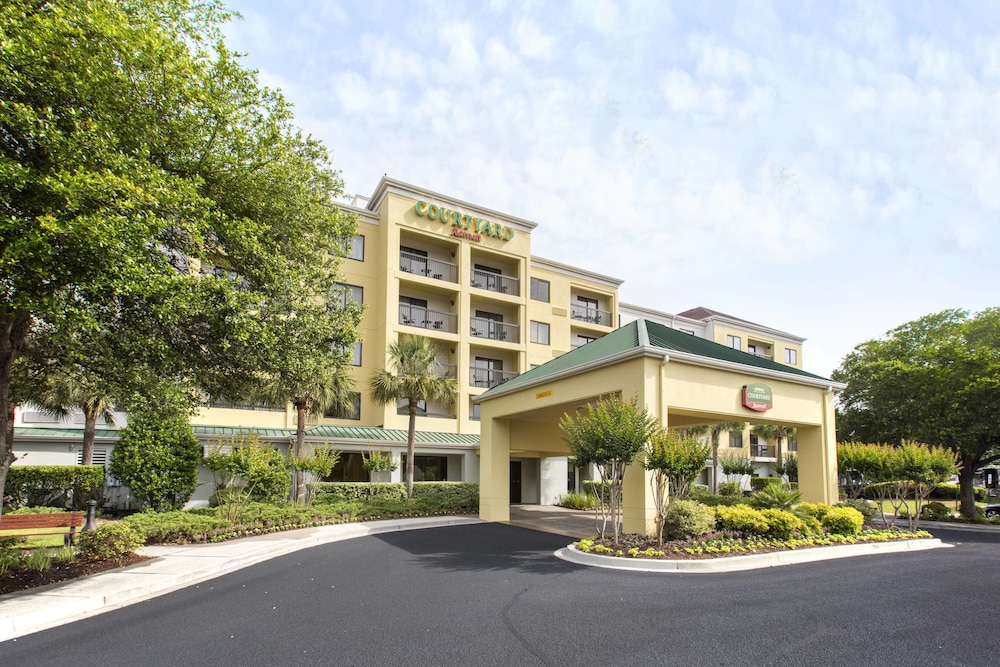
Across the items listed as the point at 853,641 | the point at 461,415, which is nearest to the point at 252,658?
the point at 853,641

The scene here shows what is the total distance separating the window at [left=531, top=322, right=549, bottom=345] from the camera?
37.9 meters

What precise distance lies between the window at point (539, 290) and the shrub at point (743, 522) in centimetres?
2503

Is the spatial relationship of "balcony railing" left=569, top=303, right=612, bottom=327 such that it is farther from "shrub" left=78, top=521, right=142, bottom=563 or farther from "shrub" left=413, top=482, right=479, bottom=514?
"shrub" left=78, top=521, right=142, bottom=563

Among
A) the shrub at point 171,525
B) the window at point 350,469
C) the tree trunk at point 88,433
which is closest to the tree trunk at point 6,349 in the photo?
the shrub at point 171,525

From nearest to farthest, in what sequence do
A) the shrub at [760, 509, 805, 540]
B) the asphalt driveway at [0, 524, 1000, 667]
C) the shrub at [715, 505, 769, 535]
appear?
the asphalt driveway at [0, 524, 1000, 667], the shrub at [715, 505, 769, 535], the shrub at [760, 509, 805, 540]

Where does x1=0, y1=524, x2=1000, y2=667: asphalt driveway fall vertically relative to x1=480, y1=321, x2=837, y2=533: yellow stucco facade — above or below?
below

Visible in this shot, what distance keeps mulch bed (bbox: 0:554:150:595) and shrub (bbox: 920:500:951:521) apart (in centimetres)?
3273

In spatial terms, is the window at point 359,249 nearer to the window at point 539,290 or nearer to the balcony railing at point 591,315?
the window at point 539,290

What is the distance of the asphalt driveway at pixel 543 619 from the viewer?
6.75 meters

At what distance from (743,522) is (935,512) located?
21.7 metres

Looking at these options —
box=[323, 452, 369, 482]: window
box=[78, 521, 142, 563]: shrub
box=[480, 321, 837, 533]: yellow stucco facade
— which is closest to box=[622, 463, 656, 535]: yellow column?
box=[480, 321, 837, 533]: yellow stucco facade

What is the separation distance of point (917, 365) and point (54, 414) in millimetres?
38754

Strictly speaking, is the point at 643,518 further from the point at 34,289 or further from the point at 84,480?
the point at 84,480

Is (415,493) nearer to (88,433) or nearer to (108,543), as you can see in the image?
(88,433)
